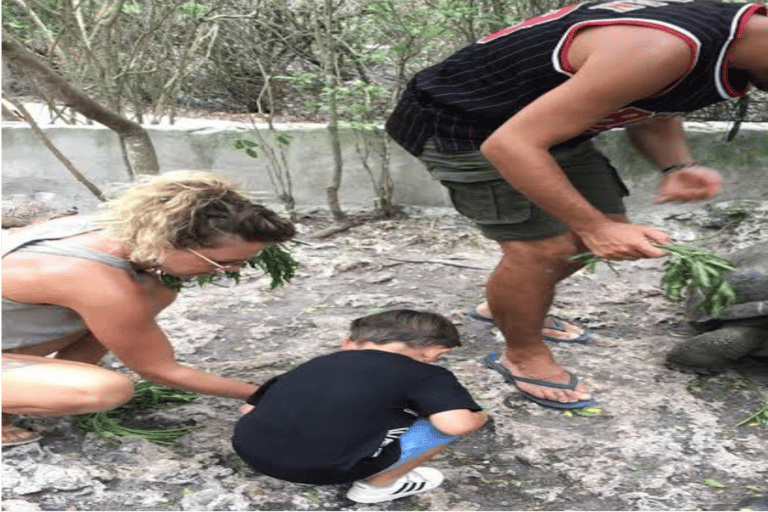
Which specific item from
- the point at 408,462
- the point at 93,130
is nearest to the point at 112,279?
the point at 408,462

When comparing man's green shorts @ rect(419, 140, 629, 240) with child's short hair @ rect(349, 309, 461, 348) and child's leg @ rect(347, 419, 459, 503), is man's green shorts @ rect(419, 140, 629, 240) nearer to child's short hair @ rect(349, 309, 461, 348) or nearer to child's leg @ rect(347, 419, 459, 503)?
child's short hair @ rect(349, 309, 461, 348)

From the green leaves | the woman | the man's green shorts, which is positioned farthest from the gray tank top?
the green leaves

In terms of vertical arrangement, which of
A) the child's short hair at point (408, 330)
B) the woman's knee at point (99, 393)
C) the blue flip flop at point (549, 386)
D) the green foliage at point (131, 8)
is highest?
the green foliage at point (131, 8)

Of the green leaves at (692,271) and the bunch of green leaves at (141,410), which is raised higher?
the green leaves at (692,271)

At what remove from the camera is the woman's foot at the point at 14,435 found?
2180 mm

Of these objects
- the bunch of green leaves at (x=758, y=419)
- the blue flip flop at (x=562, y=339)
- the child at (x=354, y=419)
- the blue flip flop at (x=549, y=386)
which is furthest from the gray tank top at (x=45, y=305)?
the bunch of green leaves at (x=758, y=419)

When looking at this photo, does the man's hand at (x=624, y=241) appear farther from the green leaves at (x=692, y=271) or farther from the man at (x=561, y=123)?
the green leaves at (x=692, y=271)

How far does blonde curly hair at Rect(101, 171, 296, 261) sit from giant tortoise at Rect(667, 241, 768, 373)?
1.61 metres

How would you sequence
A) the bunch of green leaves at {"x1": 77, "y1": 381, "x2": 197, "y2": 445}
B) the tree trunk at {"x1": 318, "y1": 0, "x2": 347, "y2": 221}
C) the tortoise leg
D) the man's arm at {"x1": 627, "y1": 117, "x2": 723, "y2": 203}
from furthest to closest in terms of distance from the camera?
the tree trunk at {"x1": 318, "y1": 0, "x2": 347, "y2": 221} → the tortoise leg → the man's arm at {"x1": 627, "y1": 117, "x2": 723, "y2": 203} → the bunch of green leaves at {"x1": 77, "y1": 381, "x2": 197, "y2": 445}

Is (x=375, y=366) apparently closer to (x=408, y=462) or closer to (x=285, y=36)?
(x=408, y=462)

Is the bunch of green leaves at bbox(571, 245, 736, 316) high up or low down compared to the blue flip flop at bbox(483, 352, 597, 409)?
up

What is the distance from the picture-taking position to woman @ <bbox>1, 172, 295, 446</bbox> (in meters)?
2.01

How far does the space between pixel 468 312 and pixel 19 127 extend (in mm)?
3411

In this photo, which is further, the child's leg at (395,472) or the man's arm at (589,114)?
the child's leg at (395,472)
